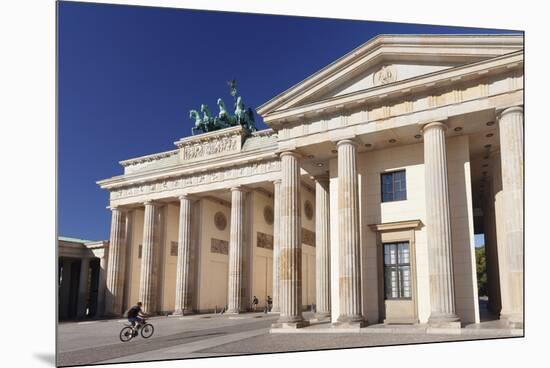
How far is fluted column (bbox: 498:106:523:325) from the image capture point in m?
15.5

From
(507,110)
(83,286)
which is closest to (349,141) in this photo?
(507,110)

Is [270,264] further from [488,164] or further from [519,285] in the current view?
[519,285]

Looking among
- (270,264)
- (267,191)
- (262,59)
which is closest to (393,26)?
(262,59)

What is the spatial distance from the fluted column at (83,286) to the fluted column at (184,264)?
8.66m

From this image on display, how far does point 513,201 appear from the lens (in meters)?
16.0

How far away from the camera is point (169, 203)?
125 ft

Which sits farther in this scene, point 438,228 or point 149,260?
point 149,260

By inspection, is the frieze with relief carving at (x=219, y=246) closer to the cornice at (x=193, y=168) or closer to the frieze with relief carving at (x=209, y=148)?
the cornice at (x=193, y=168)

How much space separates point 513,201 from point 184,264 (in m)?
24.0

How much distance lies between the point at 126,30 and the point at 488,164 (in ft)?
54.1

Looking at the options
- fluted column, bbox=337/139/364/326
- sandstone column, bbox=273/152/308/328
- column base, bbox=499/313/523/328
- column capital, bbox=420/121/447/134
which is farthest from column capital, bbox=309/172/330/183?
column base, bbox=499/313/523/328

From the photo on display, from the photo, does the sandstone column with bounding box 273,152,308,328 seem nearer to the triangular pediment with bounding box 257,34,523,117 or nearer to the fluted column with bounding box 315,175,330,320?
the fluted column with bounding box 315,175,330,320

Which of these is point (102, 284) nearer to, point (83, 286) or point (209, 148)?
point (83, 286)

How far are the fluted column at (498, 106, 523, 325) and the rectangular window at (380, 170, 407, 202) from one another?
4606 millimetres
